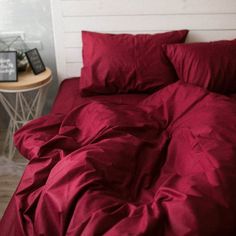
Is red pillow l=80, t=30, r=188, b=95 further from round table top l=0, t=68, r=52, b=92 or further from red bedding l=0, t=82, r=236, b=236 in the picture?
red bedding l=0, t=82, r=236, b=236

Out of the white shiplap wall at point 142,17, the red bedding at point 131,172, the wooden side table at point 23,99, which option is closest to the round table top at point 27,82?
the wooden side table at point 23,99

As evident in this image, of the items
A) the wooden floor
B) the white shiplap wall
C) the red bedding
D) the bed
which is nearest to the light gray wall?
the white shiplap wall

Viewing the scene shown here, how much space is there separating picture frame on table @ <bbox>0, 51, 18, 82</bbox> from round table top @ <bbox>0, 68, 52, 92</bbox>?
0.04m

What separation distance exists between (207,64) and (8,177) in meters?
1.36

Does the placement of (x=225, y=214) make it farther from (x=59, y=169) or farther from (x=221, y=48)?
(x=221, y=48)

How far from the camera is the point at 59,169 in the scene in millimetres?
1015

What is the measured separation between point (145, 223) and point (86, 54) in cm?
127

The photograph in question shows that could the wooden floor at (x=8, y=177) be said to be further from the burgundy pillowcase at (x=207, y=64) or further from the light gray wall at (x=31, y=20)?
the burgundy pillowcase at (x=207, y=64)

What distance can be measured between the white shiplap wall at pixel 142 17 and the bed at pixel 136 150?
0.49 feet

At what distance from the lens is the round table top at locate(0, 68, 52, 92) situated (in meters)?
1.82

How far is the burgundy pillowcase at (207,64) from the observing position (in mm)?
1735

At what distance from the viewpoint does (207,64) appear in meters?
1.73

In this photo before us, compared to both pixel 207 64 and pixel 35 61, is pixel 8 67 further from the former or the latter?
pixel 207 64

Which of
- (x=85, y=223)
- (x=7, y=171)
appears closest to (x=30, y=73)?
(x=7, y=171)
